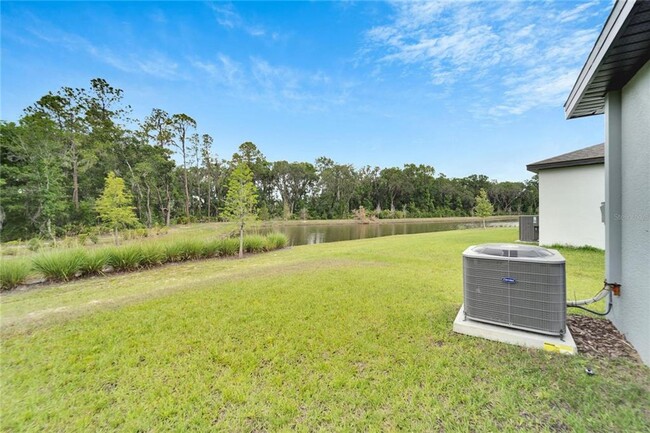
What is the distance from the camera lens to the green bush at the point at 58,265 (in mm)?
5613

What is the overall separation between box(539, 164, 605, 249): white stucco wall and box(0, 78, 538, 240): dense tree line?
9.97 metres

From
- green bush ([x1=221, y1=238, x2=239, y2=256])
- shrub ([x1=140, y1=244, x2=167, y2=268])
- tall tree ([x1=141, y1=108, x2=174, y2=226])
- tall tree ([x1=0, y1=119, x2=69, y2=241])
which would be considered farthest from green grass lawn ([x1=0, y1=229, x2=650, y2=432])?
tall tree ([x1=141, y1=108, x2=174, y2=226])

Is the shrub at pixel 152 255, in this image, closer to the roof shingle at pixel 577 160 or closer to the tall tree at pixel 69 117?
the roof shingle at pixel 577 160

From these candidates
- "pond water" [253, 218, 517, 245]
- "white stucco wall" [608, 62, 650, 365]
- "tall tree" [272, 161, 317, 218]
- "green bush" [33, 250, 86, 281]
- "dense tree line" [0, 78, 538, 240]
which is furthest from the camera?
"tall tree" [272, 161, 317, 218]

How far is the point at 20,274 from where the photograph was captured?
530cm

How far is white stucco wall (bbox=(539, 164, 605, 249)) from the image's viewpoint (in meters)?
7.18

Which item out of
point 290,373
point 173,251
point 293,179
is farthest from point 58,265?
point 293,179

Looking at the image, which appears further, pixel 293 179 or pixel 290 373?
pixel 293 179

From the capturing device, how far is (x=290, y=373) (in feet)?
6.68

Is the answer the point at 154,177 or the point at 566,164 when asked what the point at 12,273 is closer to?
the point at 566,164

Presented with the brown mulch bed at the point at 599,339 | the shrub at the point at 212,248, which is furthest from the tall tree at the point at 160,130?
the brown mulch bed at the point at 599,339

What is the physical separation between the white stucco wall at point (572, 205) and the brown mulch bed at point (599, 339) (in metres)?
6.42

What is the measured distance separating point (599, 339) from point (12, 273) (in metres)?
9.49

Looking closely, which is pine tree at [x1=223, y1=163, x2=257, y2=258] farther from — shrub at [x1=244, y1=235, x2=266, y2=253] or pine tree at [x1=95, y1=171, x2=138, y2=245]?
pine tree at [x1=95, y1=171, x2=138, y2=245]
